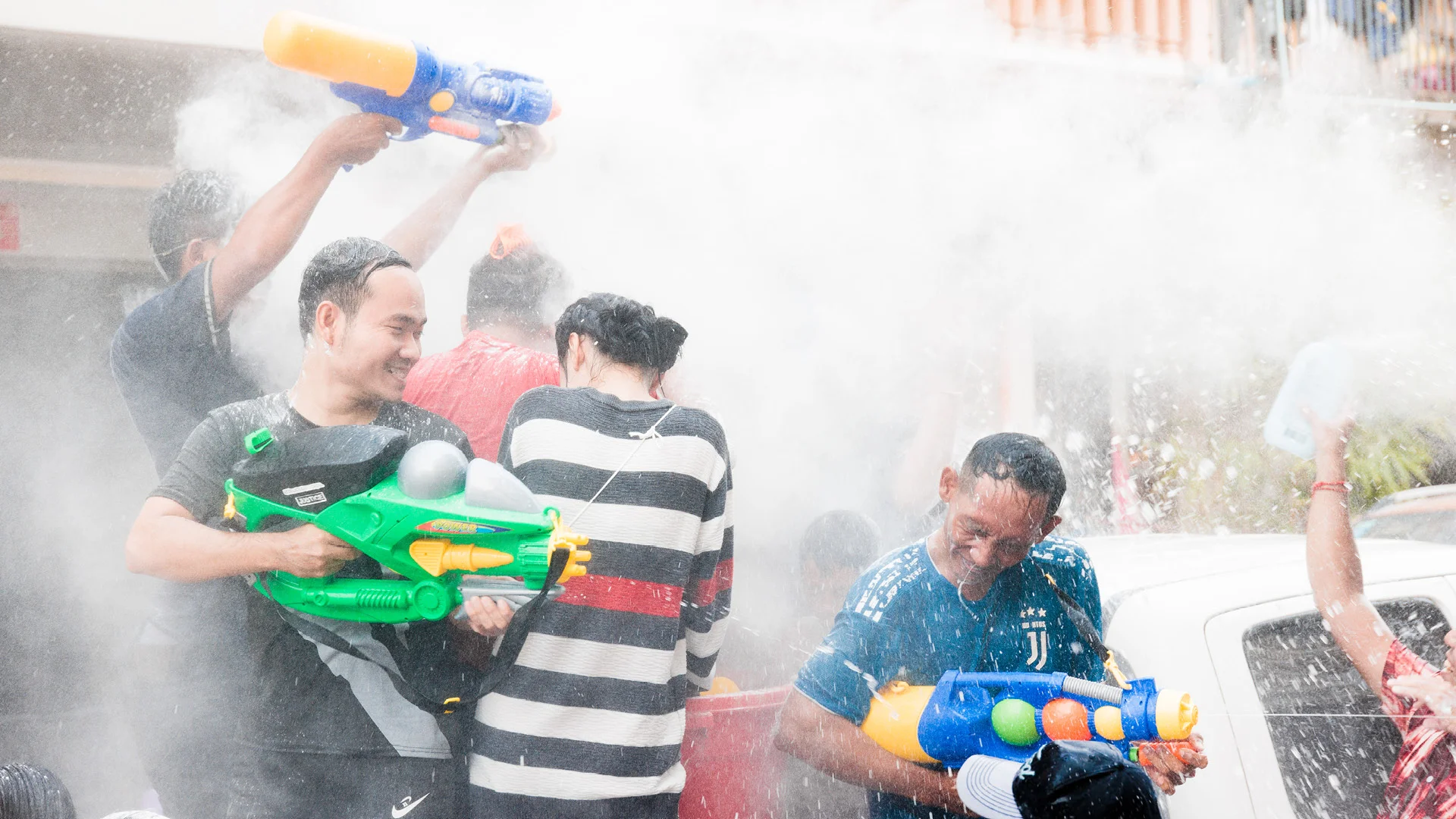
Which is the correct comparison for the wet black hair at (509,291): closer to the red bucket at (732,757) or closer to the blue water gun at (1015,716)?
the red bucket at (732,757)

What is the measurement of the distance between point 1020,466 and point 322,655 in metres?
1.40

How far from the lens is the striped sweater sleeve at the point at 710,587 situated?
206cm

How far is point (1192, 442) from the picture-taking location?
5980 mm

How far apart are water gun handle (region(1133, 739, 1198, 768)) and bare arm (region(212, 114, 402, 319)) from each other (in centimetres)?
190

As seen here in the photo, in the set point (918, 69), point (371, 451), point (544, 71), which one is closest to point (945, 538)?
point (371, 451)

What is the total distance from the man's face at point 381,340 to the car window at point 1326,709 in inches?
74.4

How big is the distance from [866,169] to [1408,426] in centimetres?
378

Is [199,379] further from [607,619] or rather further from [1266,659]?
[1266,659]

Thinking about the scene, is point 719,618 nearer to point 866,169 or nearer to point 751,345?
point 751,345

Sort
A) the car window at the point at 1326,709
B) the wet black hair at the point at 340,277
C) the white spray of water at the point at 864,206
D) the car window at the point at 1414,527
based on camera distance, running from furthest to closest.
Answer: the car window at the point at 1414,527 < the white spray of water at the point at 864,206 < the car window at the point at 1326,709 < the wet black hair at the point at 340,277

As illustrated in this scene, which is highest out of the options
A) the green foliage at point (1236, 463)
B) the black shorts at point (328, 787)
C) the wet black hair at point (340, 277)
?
the wet black hair at point (340, 277)

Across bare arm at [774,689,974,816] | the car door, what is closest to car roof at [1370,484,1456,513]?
the car door

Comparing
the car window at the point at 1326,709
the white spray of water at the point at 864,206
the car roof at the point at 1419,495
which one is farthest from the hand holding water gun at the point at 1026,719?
the car roof at the point at 1419,495

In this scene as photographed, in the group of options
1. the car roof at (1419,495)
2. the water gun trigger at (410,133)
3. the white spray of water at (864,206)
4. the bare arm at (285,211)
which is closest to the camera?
the bare arm at (285,211)
